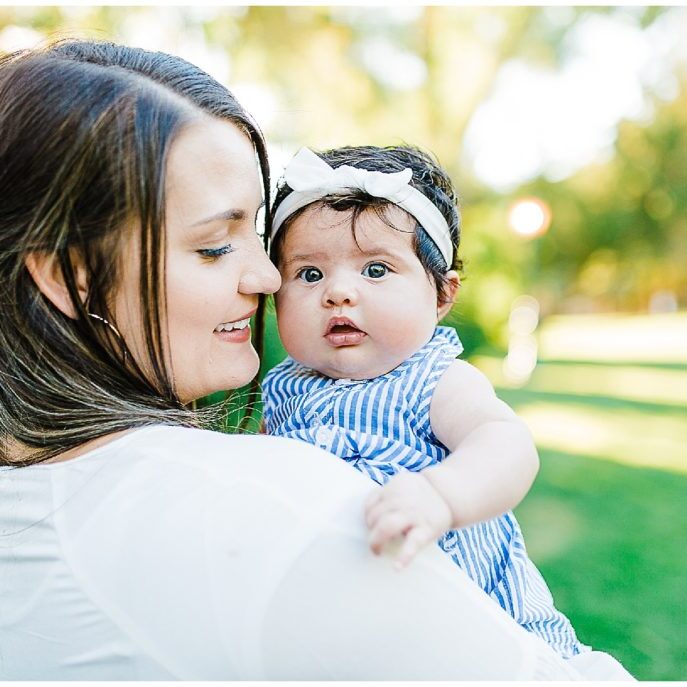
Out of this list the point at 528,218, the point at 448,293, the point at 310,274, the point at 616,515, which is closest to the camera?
the point at 310,274

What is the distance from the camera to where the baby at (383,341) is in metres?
1.94

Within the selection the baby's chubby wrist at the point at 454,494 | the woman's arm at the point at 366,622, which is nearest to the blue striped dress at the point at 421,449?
the baby's chubby wrist at the point at 454,494

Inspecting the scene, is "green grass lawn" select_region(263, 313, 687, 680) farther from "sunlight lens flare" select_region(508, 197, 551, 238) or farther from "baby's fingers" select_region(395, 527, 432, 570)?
"baby's fingers" select_region(395, 527, 432, 570)

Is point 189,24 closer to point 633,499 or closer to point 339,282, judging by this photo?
point 633,499

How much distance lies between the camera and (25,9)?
1138cm

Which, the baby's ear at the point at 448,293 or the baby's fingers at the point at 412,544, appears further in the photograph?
the baby's ear at the point at 448,293

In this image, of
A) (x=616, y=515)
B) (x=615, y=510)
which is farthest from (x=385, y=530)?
(x=615, y=510)

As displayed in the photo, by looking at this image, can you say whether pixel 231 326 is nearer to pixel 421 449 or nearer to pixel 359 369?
pixel 359 369

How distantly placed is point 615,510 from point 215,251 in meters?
5.25

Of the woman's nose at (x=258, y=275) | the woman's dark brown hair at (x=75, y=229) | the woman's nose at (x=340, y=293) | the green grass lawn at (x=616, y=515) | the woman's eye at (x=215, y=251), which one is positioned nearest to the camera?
the woman's dark brown hair at (x=75, y=229)

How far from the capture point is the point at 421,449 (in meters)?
1.95

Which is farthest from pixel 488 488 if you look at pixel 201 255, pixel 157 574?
pixel 201 255

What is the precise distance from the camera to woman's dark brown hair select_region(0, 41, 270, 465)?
64.4 inches

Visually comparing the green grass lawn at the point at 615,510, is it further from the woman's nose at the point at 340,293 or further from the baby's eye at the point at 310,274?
the woman's nose at the point at 340,293
